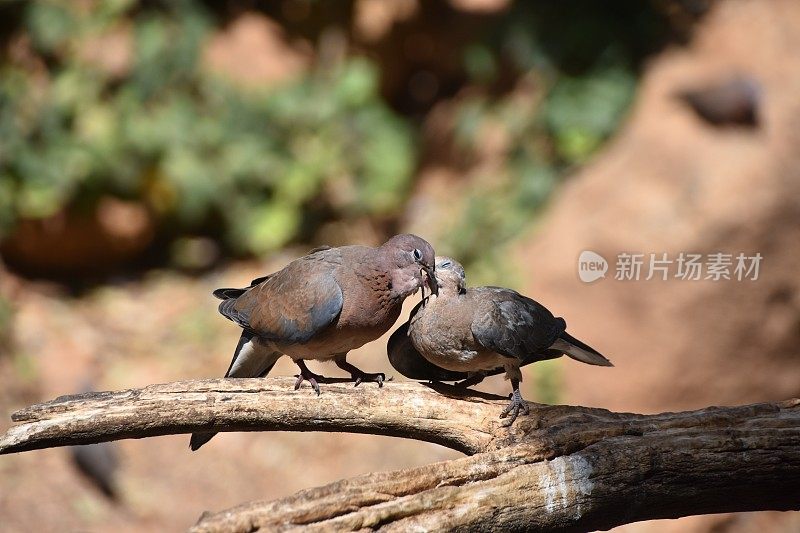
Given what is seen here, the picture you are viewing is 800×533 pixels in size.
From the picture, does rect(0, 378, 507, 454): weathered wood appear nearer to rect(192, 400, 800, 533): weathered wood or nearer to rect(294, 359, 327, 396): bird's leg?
rect(294, 359, 327, 396): bird's leg

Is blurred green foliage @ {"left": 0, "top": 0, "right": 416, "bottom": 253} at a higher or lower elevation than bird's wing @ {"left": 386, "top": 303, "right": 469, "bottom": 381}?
higher

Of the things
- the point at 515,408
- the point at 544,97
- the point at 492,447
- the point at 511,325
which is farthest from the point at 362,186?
the point at 492,447

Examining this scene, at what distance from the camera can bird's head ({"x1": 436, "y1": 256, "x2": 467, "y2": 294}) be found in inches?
171

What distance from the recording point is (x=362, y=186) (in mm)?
9656

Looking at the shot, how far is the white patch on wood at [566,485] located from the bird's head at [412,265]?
40.3 inches

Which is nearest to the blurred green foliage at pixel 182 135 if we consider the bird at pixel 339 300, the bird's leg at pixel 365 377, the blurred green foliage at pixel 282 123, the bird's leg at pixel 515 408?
the blurred green foliage at pixel 282 123

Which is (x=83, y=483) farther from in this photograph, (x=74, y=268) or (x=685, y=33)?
(x=685, y=33)

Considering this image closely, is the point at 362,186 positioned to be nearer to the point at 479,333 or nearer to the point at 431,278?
the point at 431,278

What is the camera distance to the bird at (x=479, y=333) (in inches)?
160

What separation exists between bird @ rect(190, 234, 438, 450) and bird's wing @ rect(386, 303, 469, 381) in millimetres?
94

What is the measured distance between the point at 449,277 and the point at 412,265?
0.20 m

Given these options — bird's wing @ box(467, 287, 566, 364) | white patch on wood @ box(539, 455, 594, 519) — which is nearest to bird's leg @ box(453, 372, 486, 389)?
bird's wing @ box(467, 287, 566, 364)

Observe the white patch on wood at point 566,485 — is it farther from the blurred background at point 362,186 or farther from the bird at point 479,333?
the blurred background at point 362,186

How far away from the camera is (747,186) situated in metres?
7.54
